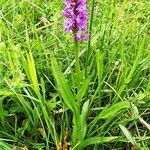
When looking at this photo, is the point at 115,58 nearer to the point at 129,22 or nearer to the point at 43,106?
the point at 129,22

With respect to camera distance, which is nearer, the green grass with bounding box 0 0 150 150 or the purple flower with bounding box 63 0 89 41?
the purple flower with bounding box 63 0 89 41

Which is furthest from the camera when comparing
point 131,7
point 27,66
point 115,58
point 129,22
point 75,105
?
point 131,7

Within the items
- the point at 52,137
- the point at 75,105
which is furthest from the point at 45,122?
the point at 75,105

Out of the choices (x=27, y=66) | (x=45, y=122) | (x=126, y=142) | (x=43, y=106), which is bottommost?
(x=126, y=142)

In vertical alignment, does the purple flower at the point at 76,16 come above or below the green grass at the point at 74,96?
above

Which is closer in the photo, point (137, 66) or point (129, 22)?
point (137, 66)

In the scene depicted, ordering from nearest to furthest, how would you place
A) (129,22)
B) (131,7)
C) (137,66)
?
(137,66) → (129,22) → (131,7)
